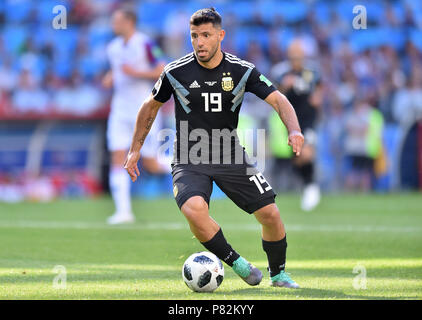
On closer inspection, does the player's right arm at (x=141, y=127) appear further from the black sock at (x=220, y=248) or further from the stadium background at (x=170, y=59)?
the stadium background at (x=170, y=59)

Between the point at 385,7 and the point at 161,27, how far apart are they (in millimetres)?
5387

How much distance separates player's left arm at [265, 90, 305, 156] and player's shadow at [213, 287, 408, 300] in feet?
3.07

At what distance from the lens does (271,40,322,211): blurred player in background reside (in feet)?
46.6

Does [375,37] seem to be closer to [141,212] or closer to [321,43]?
[321,43]

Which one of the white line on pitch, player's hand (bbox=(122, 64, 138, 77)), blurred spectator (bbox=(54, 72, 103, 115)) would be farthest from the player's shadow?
blurred spectator (bbox=(54, 72, 103, 115))

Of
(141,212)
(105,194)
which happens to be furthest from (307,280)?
(105,194)

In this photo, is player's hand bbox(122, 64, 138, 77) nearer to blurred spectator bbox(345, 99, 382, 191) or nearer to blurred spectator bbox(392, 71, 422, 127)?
blurred spectator bbox(345, 99, 382, 191)

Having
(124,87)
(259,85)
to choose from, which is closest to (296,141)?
(259,85)

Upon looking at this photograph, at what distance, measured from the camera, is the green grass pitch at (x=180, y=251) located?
6.00 m

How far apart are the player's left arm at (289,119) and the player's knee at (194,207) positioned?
2.38 feet

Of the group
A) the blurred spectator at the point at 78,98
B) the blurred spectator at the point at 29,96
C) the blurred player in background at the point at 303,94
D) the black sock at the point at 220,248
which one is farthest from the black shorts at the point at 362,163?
the black sock at the point at 220,248

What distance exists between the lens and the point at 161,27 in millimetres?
21219
